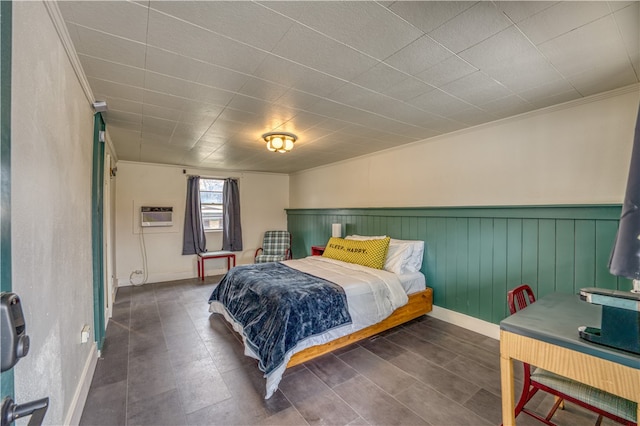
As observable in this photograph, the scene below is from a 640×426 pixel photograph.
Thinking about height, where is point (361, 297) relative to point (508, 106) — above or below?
below

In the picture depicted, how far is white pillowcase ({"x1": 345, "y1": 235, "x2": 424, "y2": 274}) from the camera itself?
335 centimetres

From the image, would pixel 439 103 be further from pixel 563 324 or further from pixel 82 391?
pixel 82 391

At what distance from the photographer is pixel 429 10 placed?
134 centimetres

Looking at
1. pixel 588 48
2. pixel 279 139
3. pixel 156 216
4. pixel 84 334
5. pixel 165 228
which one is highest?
pixel 588 48

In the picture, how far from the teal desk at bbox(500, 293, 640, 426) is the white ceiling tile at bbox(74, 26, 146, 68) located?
8.32 feet

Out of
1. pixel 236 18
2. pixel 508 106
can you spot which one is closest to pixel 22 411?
pixel 236 18

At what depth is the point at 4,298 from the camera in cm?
60

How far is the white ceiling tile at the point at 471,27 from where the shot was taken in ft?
4.44

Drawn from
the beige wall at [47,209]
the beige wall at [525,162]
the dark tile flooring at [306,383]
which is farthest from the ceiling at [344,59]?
the dark tile flooring at [306,383]

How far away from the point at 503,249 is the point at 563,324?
170 centimetres

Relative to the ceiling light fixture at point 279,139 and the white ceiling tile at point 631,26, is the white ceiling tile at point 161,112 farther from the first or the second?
the white ceiling tile at point 631,26

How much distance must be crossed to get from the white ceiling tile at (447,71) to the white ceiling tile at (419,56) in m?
0.06

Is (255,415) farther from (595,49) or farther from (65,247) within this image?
(595,49)

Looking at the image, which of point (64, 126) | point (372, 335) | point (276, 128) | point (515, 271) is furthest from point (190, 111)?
point (515, 271)
